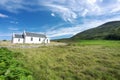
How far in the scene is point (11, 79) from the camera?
6.72 metres

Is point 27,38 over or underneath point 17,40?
over

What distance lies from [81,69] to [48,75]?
387 cm

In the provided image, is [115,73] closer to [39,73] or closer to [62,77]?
[62,77]

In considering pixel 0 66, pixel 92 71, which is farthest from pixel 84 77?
pixel 0 66

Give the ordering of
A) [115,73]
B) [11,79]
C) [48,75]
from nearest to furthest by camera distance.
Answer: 1. [11,79]
2. [48,75]
3. [115,73]

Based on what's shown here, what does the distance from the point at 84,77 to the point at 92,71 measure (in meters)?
1.75

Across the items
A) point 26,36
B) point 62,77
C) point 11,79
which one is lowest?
point 62,77

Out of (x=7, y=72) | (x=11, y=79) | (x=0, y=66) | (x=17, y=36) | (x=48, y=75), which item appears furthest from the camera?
(x=17, y=36)

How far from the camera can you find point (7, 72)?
7.20 metres

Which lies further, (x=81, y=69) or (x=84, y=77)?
(x=81, y=69)

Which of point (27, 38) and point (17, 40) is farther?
point (27, 38)

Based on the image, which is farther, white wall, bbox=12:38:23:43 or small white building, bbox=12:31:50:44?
small white building, bbox=12:31:50:44

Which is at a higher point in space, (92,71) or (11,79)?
(11,79)

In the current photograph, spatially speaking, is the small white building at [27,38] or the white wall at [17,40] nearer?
the white wall at [17,40]
